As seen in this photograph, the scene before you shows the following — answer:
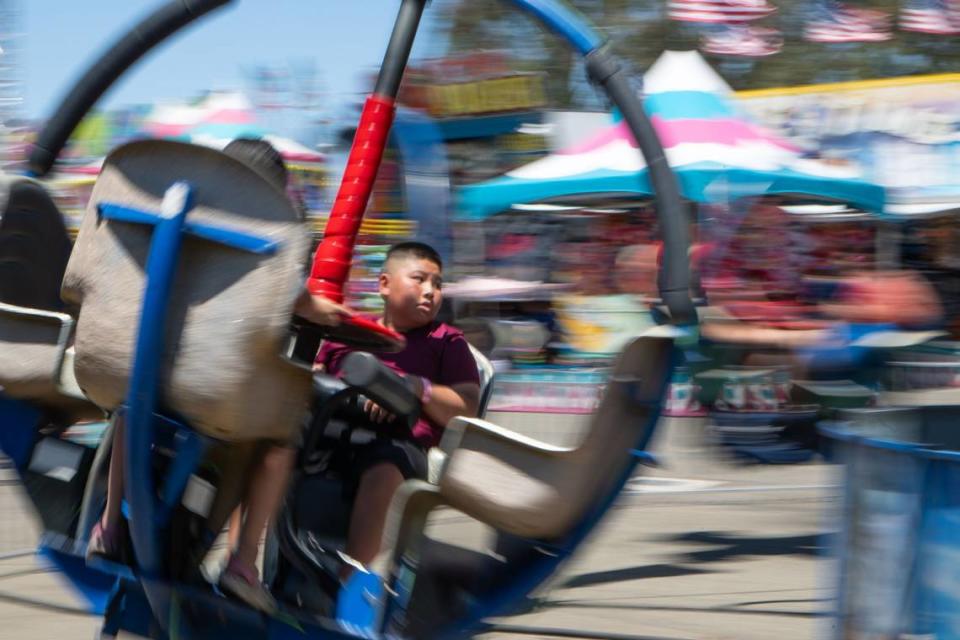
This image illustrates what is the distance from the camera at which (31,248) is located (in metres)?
3.67

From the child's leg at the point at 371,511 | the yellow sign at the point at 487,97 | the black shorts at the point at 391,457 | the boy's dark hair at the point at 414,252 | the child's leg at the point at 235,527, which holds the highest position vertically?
the yellow sign at the point at 487,97

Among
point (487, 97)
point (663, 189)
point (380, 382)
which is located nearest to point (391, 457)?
point (380, 382)

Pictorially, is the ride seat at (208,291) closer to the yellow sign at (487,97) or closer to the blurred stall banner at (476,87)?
the blurred stall banner at (476,87)

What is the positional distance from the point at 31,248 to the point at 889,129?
36.4ft

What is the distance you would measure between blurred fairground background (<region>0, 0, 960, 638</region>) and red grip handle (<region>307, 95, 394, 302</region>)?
1.64 metres

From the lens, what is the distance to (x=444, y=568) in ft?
10.6

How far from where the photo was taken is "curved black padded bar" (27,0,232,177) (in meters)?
3.36

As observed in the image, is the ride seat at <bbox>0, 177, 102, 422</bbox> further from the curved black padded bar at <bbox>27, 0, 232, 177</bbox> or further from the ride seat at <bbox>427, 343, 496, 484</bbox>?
the ride seat at <bbox>427, 343, 496, 484</bbox>

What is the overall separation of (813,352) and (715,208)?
4.51 meters

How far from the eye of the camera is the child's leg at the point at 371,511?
3199mm

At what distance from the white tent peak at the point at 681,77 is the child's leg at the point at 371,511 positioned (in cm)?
761

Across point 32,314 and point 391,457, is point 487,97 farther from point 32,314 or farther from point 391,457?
point 391,457

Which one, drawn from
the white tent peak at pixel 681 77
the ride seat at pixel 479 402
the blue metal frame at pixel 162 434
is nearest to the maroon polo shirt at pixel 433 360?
the ride seat at pixel 479 402

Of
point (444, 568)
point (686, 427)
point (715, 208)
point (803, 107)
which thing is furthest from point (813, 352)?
point (803, 107)
